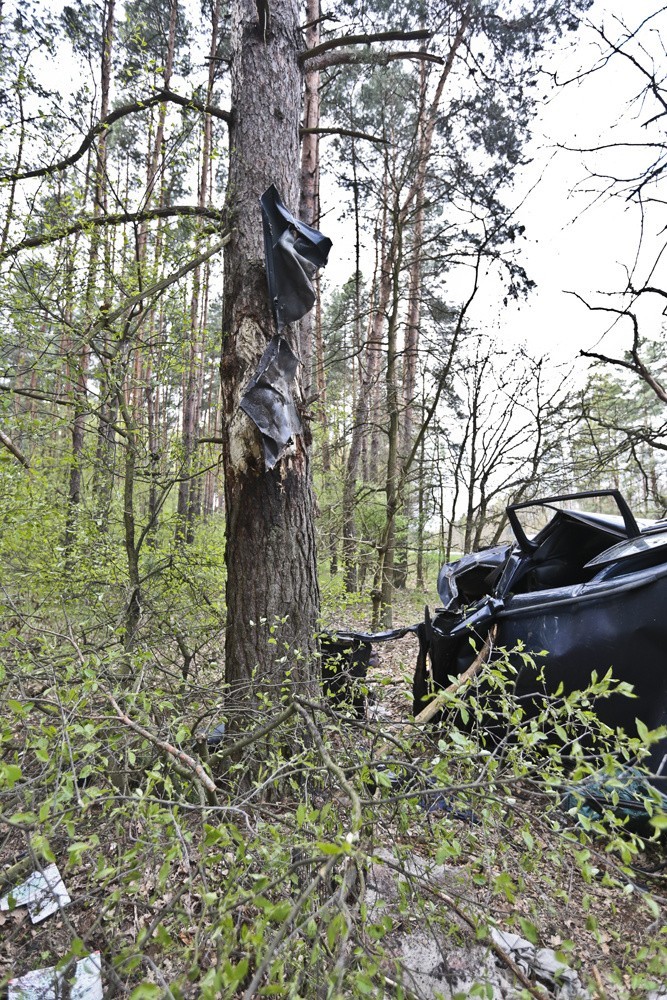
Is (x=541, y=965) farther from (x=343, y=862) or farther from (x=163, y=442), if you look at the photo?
(x=163, y=442)

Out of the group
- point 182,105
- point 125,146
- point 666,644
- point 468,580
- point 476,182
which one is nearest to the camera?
point 666,644

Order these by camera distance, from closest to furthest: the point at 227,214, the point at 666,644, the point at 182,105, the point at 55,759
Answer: the point at 55,759, the point at 666,644, the point at 227,214, the point at 182,105

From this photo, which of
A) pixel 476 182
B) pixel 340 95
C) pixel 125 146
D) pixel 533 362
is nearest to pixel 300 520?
Answer: pixel 476 182

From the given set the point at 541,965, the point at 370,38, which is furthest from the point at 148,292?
the point at 541,965

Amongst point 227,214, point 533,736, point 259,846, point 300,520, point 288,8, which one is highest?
point 288,8

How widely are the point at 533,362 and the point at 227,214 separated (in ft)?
19.8

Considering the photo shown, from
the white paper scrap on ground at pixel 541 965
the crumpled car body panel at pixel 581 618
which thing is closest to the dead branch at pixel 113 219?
the crumpled car body panel at pixel 581 618

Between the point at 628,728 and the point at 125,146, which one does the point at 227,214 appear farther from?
the point at 125,146

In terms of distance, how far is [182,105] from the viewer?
335cm

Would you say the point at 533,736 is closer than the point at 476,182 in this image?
Yes

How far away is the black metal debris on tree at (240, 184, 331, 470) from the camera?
2838 millimetres

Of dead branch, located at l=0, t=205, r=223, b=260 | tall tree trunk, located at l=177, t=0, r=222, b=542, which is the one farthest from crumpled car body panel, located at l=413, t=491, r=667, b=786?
dead branch, located at l=0, t=205, r=223, b=260

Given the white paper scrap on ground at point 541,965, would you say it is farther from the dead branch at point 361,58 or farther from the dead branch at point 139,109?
the dead branch at point 361,58

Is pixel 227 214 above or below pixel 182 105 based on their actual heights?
below
